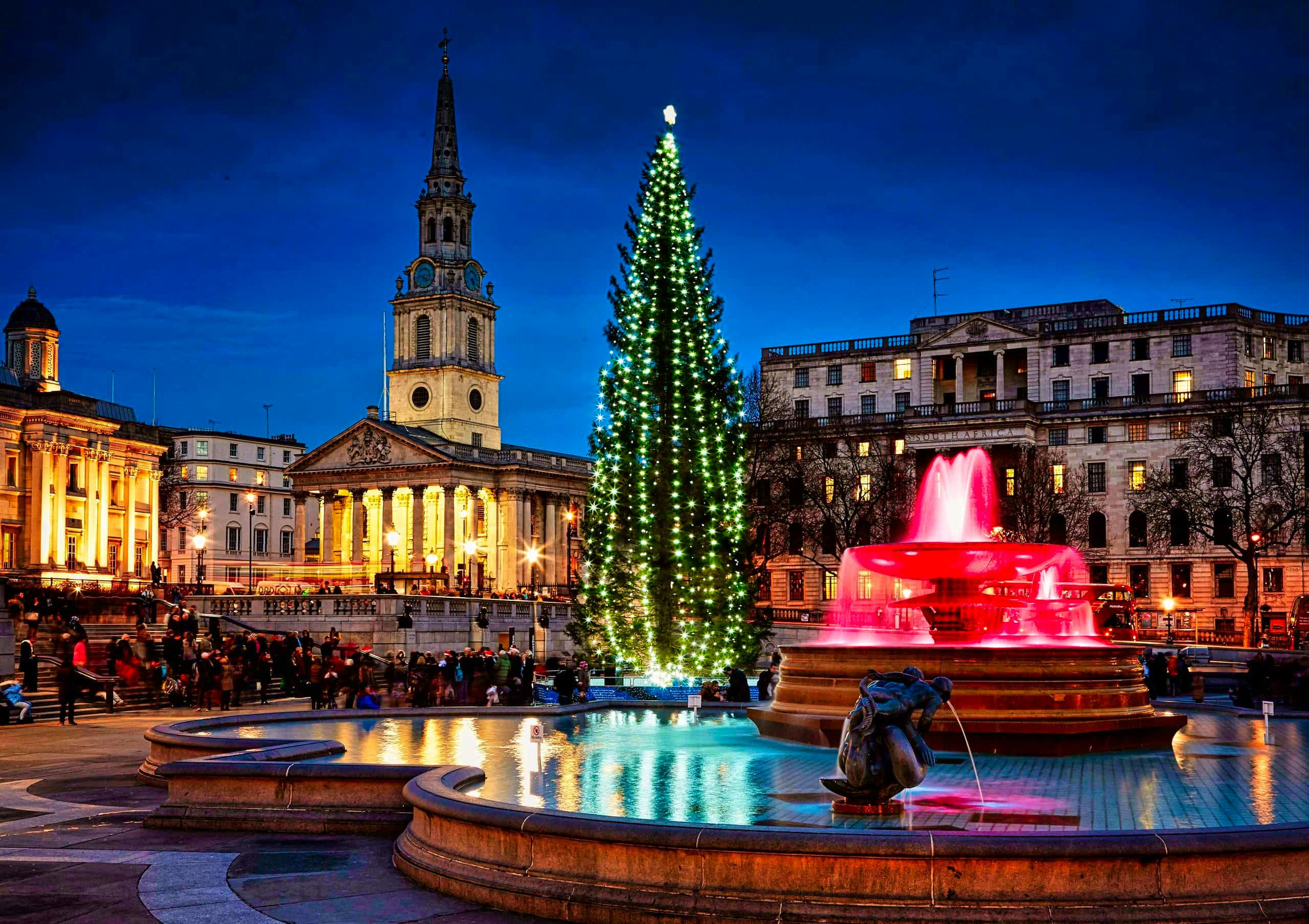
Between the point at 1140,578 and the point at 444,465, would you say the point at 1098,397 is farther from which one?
the point at 444,465

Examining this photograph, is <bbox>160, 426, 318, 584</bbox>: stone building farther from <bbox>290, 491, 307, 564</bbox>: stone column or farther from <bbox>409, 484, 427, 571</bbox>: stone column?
<bbox>409, 484, 427, 571</bbox>: stone column

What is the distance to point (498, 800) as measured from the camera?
12.1 m

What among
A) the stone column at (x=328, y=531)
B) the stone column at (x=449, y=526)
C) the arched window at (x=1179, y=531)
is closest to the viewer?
the arched window at (x=1179, y=531)

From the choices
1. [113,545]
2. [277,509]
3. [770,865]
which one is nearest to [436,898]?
[770,865]

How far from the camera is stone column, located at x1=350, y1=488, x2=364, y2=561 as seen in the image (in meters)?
98.2

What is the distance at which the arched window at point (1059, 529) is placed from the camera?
223 feet

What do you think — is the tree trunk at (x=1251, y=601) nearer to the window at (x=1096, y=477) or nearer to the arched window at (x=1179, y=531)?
the arched window at (x=1179, y=531)

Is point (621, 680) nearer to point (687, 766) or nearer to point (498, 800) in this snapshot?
point (687, 766)

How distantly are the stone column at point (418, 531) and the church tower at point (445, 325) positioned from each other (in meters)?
7.35

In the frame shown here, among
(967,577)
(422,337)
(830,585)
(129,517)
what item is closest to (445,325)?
(422,337)

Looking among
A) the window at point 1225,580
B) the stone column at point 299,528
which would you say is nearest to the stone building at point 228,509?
the stone column at point 299,528

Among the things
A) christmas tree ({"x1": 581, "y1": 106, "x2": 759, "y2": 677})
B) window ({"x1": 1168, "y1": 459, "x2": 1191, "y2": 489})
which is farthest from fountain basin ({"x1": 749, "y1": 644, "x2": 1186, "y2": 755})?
window ({"x1": 1168, "y1": 459, "x2": 1191, "y2": 489})

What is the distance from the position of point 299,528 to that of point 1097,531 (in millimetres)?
56395

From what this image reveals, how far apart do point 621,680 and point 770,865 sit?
2347cm
